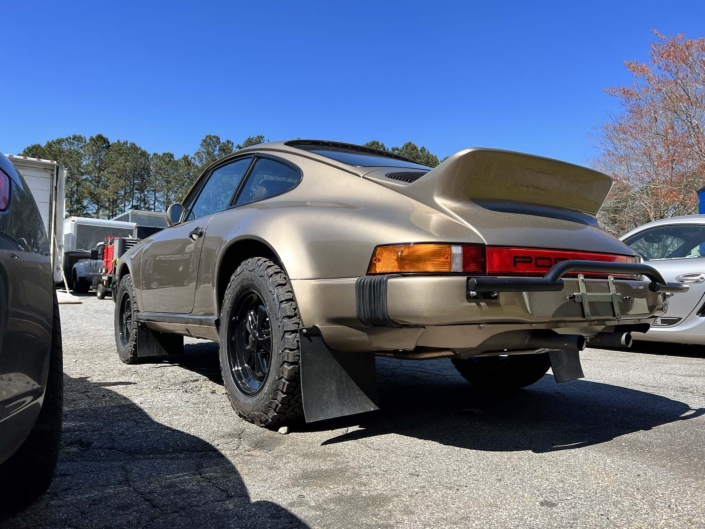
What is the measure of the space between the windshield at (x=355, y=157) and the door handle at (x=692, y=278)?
11.9 feet

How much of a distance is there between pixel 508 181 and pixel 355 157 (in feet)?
3.41

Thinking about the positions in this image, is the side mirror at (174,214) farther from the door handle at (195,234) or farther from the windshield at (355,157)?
the windshield at (355,157)

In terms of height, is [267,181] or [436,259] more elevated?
[267,181]

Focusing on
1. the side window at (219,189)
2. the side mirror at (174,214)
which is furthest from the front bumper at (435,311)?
the side mirror at (174,214)

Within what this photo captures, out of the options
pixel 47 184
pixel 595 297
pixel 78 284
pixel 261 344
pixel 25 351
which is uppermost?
pixel 47 184

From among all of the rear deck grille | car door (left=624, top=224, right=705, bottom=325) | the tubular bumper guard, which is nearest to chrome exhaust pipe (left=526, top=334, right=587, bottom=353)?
the tubular bumper guard

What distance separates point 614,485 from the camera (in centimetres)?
217

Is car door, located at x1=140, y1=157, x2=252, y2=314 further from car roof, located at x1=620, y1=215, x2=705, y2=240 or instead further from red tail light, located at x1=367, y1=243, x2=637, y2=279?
car roof, located at x1=620, y1=215, x2=705, y2=240

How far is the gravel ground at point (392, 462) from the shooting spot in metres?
1.90

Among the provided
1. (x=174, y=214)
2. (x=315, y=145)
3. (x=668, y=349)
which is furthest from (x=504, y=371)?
(x=668, y=349)

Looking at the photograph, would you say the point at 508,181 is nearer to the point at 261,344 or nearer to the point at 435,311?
the point at 435,311

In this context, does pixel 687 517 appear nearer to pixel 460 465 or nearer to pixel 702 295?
pixel 460 465

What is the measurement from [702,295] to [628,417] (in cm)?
306

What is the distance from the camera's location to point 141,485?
2.15 m
